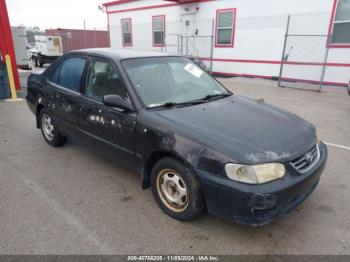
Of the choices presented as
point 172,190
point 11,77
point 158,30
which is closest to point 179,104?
point 172,190

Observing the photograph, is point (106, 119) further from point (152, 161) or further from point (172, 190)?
point (172, 190)

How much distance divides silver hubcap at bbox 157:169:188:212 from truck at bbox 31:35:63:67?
1989 cm

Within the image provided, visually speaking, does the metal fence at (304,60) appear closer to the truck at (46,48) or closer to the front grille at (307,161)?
the front grille at (307,161)

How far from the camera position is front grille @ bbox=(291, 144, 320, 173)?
95.7 inches

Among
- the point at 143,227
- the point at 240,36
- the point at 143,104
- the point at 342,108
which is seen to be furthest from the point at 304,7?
the point at 143,227

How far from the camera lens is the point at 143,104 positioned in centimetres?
291

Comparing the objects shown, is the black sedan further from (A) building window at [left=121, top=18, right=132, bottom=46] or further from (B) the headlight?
(A) building window at [left=121, top=18, right=132, bottom=46]

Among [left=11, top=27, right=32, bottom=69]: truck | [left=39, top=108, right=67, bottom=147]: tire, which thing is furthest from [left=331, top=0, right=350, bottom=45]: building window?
[left=11, top=27, right=32, bottom=69]: truck

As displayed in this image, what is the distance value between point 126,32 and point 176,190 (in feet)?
59.3

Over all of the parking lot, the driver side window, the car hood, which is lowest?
the parking lot

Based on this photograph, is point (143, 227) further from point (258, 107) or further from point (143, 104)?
point (258, 107)

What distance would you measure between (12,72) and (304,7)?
10.8 meters

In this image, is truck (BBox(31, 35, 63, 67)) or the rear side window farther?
truck (BBox(31, 35, 63, 67))

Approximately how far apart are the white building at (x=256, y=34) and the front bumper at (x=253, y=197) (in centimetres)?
923
